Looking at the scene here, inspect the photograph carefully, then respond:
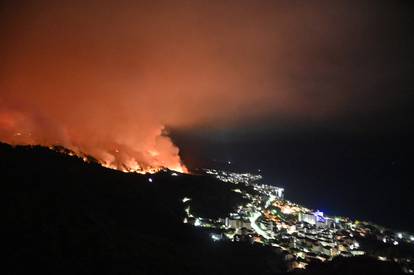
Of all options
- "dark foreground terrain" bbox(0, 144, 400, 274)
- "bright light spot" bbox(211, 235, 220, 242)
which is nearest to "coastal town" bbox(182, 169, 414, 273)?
"bright light spot" bbox(211, 235, 220, 242)

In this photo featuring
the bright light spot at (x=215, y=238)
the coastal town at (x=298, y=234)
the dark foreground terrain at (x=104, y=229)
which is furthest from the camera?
the coastal town at (x=298, y=234)

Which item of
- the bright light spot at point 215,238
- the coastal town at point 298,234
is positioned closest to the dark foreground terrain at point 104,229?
the bright light spot at point 215,238

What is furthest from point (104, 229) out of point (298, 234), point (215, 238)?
point (298, 234)

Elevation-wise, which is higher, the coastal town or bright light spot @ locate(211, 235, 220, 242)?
the coastal town

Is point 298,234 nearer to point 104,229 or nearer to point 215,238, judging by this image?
point 215,238

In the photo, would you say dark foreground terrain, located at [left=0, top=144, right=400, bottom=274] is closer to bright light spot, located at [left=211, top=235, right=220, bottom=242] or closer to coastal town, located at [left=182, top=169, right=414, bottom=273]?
→ bright light spot, located at [left=211, top=235, right=220, bottom=242]

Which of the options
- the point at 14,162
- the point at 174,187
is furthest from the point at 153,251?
the point at 174,187

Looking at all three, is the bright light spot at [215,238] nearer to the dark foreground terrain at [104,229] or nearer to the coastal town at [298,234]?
the coastal town at [298,234]

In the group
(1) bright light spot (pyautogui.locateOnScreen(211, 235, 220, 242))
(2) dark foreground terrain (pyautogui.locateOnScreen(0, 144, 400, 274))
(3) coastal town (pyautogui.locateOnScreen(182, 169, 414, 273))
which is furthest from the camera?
(3) coastal town (pyautogui.locateOnScreen(182, 169, 414, 273))

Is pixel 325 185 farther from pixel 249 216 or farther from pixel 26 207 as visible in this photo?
pixel 26 207
